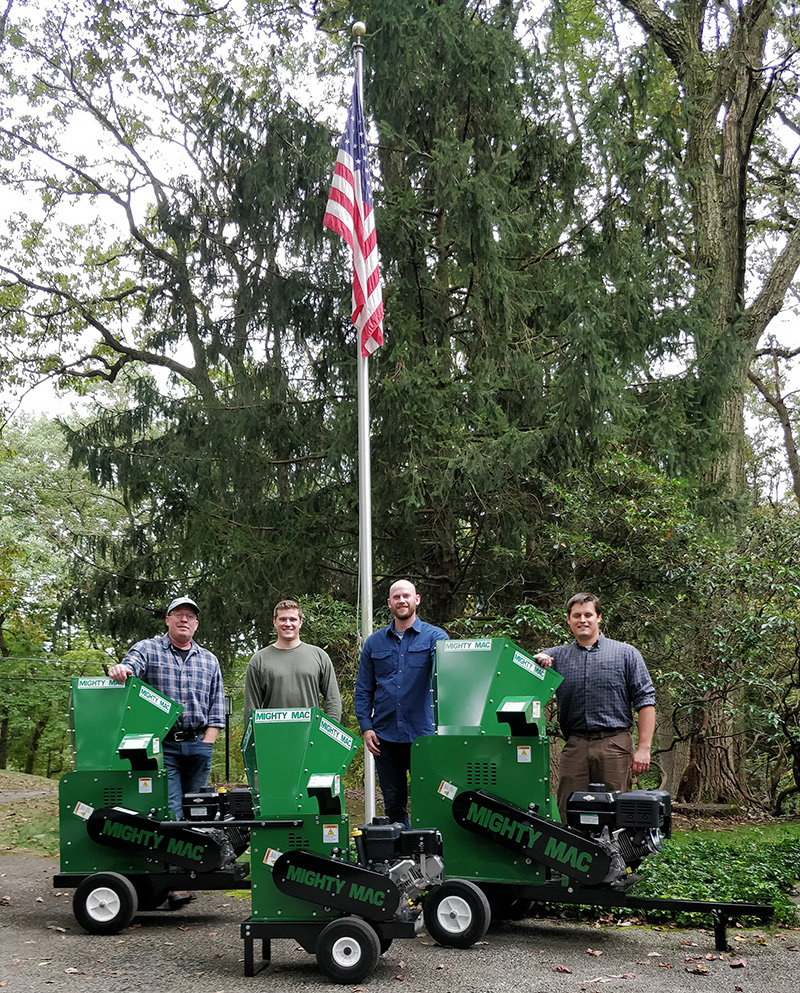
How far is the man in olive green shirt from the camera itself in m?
6.32

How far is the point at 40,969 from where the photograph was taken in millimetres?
4934

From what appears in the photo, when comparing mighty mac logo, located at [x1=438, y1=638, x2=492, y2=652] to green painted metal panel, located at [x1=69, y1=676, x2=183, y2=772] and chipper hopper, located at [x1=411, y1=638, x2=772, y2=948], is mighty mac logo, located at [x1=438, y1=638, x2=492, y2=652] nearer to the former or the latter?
chipper hopper, located at [x1=411, y1=638, x2=772, y2=948]

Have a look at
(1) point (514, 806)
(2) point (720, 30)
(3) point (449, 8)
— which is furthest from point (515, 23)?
(1) point (514, 806)

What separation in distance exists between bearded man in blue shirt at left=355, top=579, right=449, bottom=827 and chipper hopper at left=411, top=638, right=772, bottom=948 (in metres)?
0.38

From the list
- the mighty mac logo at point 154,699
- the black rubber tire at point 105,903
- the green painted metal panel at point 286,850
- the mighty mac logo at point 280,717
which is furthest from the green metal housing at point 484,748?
the black rubber tire at point 105,903

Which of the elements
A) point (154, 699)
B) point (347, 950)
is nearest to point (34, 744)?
point (154, 699)

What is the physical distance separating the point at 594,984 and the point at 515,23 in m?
10.1

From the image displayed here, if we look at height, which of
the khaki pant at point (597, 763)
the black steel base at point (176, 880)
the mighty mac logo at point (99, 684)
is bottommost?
the black steel base at point (176, 880)

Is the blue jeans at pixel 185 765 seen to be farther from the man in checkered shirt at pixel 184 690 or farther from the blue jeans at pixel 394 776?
the blue jeans at pixel 394 776

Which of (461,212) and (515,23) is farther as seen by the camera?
(515,23)

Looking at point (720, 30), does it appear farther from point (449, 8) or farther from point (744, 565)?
point (744, 565)

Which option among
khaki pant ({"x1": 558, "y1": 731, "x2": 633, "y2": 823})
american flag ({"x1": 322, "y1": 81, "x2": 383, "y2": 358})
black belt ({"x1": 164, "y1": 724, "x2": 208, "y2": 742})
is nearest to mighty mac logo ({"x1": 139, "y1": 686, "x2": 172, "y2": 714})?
black belt ({"x1": 164, "y1": 724, "x2": 208, "y2": 742})

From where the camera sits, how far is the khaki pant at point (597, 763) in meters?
5.73

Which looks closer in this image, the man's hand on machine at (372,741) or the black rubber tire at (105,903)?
the black rubber tire at (105,903)
